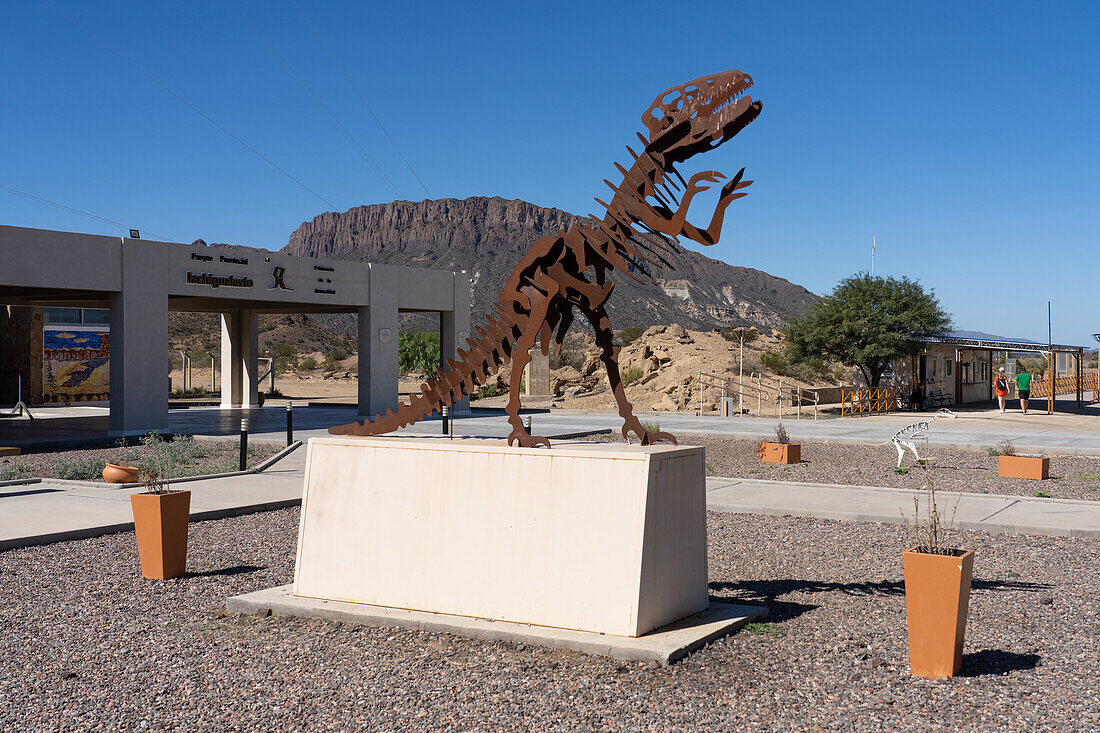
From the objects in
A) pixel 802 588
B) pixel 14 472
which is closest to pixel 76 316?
pixel 14 472

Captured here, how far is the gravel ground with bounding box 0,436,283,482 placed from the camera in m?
14.8

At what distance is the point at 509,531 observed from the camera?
19.9 feet

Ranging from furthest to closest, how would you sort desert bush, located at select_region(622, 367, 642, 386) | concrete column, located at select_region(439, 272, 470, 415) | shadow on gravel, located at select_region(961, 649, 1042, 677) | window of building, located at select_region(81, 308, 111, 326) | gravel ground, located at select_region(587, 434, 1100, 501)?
desert bush, located at select_region(622, 367, 642, 386) → window of building, located at select_region(81, 308, 111, 326) → concrete column, located at select_region(439, 272, 470, 415) → gravel ground, located at select_region(587, 434, 1100, 501) → shadow on gravel, located at select_region(961, 649, 1042, 677)

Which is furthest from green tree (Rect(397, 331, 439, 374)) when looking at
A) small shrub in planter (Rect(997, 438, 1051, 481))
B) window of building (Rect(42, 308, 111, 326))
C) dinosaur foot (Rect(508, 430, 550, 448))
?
dinosaur foot (Rect(508, 430, 550, 448))

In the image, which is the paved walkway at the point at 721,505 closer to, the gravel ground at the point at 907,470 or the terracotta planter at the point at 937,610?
the gravel ground at the point at 907,470

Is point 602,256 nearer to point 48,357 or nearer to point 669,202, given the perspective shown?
point 669,202

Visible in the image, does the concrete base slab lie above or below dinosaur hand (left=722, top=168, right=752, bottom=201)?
below

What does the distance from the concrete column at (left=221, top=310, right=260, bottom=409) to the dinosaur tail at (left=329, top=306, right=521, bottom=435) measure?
28723 mm

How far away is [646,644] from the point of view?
17.9 feet

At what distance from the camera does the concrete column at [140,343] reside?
22.1 meters

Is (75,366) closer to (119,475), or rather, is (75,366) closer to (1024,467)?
(119,475)

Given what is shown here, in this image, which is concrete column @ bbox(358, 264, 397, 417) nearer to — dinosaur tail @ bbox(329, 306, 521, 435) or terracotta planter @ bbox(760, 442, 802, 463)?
terracotta planter @ bbox(760, 442, 802, 463)

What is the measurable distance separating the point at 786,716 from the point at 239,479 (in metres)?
11.2

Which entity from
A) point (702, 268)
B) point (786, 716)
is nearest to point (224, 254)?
point (786, 716)
